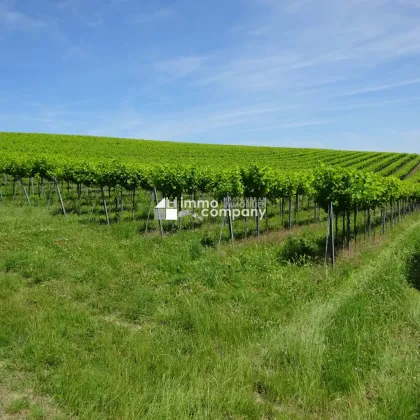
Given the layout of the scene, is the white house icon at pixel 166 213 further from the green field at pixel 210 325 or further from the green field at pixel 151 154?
the green field at pixel 151 154

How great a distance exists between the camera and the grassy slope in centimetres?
459

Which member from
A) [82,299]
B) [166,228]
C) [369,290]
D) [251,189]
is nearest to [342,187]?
[251,189]

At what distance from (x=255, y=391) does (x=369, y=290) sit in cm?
415

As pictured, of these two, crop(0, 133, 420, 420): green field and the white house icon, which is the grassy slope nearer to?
crop(0, 133, 420, 420): green field

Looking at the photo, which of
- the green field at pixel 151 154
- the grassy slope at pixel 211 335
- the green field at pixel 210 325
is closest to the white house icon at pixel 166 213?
the green field at pixel 210 325

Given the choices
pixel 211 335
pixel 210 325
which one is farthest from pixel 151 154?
pixel 211 335

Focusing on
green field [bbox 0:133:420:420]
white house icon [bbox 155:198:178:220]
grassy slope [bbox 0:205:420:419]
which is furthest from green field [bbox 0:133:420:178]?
grassy slope [bbox 0:205:420:419]

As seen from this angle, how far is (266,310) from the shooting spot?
7215 mm

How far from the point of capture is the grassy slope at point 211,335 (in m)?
4.59

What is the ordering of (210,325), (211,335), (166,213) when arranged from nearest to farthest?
1. (211,335)
2. (210,325)
3. (166,213)

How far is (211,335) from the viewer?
6285mm

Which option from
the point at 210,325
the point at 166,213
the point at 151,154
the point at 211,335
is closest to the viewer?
the point at 211,335

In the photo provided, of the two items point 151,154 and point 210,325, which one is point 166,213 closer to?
point 210,325

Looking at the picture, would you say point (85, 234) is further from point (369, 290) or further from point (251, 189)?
point (369, 290)
